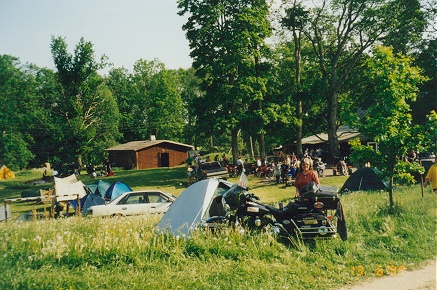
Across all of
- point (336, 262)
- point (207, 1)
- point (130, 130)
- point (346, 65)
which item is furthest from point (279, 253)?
point (130, 130)

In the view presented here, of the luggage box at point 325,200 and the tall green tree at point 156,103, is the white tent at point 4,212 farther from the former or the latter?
the tall green tree at point 156,103

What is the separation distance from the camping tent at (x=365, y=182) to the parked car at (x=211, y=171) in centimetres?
1127

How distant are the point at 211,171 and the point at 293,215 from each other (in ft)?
59.8

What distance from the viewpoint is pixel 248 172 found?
2828cm

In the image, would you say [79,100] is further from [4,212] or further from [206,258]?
[206,258]

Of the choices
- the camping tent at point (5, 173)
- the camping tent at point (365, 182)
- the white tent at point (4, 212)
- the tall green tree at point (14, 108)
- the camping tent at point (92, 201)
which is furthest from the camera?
the camping tent at point (5, 173)

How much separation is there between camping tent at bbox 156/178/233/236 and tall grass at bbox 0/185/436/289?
495 millimetres

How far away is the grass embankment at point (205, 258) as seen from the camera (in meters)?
5.50

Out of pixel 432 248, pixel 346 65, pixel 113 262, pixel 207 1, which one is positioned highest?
pixel 207 1

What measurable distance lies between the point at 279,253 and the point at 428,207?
16.8 ft

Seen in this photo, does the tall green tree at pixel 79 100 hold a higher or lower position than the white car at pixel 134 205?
higher

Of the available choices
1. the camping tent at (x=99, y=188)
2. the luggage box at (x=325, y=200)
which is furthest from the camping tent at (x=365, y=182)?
the camping tent at (x=99, y=188)

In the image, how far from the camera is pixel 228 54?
2822 centimetres

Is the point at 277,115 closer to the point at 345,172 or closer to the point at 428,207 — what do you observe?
the point at 345,172
